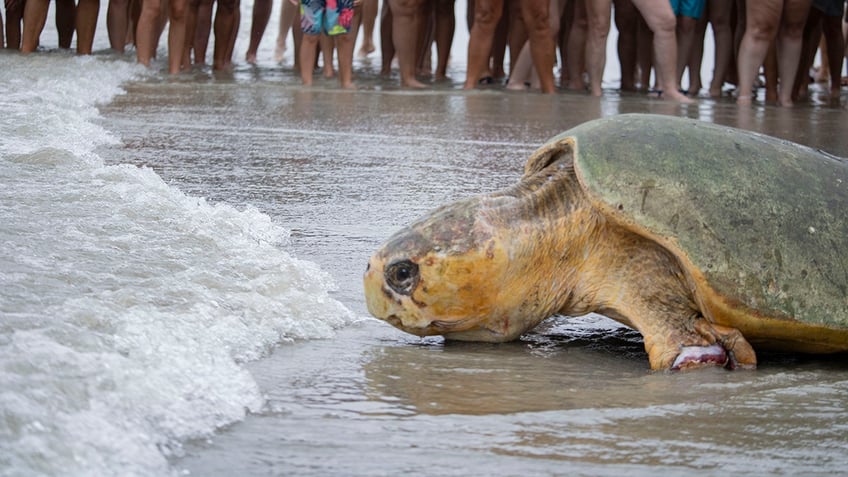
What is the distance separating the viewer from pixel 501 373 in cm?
231

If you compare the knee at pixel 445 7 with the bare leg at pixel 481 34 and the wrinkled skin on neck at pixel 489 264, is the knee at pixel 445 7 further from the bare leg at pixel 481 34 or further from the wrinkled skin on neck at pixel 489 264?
the wrinkled skin on neck at pixel 489 264

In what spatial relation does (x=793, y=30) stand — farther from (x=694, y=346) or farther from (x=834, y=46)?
(x=694, y=346)

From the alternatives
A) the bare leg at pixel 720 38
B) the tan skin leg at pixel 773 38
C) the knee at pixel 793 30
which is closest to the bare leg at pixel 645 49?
the bare leg at pixel 720 38

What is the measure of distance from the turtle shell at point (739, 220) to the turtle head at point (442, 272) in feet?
0.87

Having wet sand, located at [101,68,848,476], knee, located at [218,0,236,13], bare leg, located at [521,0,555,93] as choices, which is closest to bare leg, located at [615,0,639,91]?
bare leg, located at [521,0,555,93]

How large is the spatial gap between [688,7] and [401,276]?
6897 mm

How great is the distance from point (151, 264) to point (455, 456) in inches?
48.3

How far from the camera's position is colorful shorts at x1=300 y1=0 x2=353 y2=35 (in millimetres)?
8125

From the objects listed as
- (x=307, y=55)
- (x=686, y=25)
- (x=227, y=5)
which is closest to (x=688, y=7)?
(x=686, y=25)

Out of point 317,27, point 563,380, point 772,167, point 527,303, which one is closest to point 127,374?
point 563,380

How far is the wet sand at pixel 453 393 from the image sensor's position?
5.70ft

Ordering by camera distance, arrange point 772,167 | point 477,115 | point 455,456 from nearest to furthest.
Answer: point 455,456, point 772,167, point 477,115

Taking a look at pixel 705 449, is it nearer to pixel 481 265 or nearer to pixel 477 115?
pixel 481 265

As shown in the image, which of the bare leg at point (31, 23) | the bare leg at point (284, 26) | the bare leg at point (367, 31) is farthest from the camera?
the bare leg at point (367, 31)
